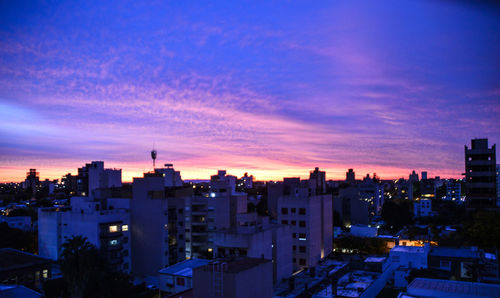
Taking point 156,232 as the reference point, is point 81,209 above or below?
above

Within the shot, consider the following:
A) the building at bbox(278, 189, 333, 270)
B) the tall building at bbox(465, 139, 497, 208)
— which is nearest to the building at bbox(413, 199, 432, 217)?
the tall building at bbox(465, 139, 497, 208)

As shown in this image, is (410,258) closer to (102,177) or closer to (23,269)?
(23,269)

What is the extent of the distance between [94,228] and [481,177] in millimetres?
43211

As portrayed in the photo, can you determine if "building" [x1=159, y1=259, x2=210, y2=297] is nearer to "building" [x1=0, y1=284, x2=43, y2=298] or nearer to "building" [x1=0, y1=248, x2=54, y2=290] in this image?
"building" [x1=0, y1=284, x2=43, y2=298]

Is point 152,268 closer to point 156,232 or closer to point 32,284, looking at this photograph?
point 156,232

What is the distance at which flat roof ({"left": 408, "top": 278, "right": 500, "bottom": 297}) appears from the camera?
56.2 ft

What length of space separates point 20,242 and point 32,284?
42.7ft

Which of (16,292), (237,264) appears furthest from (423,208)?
(16,292)

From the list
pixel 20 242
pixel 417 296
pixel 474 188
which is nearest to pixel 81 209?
pixel 20 242

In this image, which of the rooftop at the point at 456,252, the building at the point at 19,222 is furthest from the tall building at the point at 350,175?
the building at the point at 19,222

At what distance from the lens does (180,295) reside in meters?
20.1

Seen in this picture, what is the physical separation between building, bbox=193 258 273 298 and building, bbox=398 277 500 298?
21.1 feet

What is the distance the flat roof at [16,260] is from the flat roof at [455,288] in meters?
29.5

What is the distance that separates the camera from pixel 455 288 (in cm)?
1806
